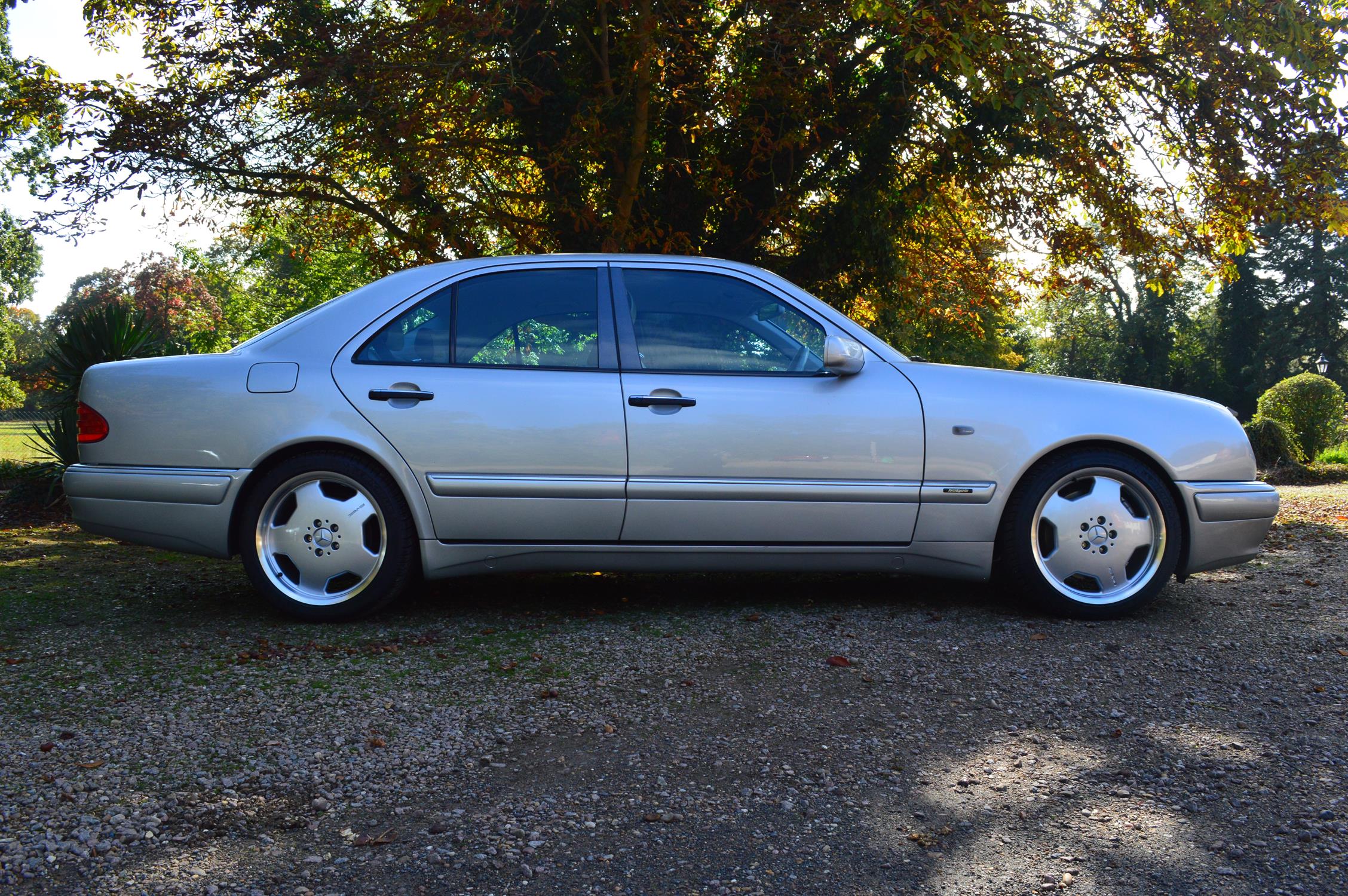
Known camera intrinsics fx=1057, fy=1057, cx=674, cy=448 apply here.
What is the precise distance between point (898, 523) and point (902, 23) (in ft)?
12.2

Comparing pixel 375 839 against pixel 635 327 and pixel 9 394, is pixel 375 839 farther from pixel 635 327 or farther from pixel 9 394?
pixel 9 394

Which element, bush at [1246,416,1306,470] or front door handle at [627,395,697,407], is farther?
bush at [1246,416,1306,470]

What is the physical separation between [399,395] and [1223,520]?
3.68m

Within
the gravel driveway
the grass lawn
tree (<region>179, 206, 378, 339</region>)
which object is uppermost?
tree (<region>179, 206, 378, 339</region>)

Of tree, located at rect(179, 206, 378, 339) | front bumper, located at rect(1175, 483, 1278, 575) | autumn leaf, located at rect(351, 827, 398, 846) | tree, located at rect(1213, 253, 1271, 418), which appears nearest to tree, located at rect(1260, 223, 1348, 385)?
tree, located at rect(1213, 253, 1271, 418)

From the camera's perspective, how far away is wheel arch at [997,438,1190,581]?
4.68 meters

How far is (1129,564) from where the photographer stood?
15.6 ft

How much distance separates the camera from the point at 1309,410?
52.3ft

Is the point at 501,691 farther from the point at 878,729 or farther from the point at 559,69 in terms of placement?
the point at 559,69

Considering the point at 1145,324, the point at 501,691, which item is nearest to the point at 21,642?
the point at 501,691

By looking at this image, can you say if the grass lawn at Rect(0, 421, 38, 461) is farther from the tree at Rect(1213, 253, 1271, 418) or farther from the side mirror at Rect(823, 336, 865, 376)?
the tree at Rect(1213, 253, 1271, 418)

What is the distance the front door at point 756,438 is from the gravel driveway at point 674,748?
46cm

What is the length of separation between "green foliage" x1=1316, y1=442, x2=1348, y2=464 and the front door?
13774mm

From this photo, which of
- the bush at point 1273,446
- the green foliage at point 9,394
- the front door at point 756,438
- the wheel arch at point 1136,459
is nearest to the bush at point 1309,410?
the bush at point 1273,446
